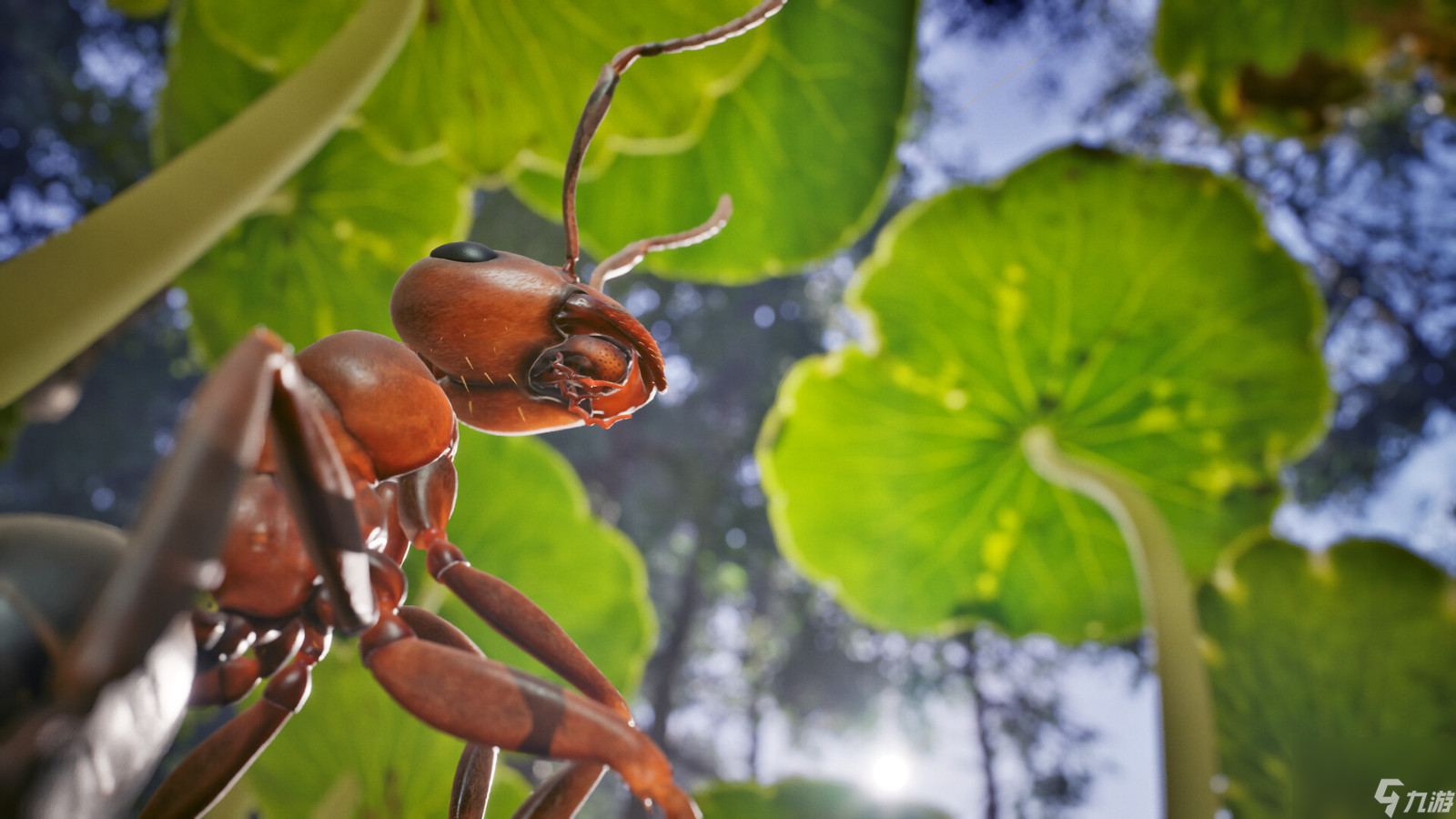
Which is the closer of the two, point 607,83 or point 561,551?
point 607,83

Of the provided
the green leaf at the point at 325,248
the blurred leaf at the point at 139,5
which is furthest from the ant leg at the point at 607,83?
the blurred leaf at the point at 139,5

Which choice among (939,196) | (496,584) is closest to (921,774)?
(939,196)

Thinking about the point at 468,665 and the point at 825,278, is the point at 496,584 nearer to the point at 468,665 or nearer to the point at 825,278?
the point at 468,665

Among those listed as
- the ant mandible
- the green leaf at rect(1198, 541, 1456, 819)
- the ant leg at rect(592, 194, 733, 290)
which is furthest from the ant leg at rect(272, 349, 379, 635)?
the green leaf at rect(1198, 541, 1456, 819)

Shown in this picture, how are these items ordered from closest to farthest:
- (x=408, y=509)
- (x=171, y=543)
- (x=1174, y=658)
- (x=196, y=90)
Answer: (x=171, y=543), (x=408, y=509), (x=1174, y=658), (x=196, y=90)

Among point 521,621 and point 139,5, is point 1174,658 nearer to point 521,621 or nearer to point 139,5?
point 521,621

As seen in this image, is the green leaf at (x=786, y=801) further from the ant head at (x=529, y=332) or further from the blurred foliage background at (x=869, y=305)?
the ant head at (x=529, y=332)

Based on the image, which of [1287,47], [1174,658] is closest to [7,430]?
[1174,658]
